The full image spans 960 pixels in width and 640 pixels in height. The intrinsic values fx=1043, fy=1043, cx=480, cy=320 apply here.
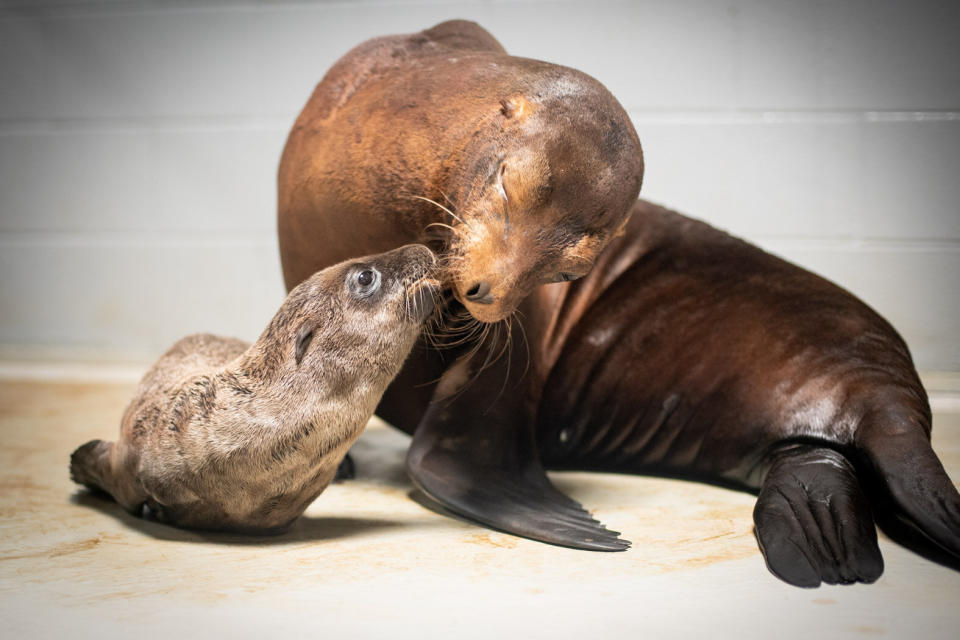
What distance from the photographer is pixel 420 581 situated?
2459mm

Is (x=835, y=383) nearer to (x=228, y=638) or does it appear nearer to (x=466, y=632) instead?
(x=466, y=632)

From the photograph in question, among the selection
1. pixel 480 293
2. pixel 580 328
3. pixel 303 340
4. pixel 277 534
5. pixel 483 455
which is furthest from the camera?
pixel 580 328

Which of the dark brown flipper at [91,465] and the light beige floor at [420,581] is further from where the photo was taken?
the dark brown flipper at [91,465]

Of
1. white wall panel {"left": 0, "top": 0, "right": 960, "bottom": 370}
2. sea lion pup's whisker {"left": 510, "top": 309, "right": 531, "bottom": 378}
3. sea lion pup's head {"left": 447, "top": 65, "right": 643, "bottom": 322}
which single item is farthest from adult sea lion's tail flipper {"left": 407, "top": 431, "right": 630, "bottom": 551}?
white wall panel {"left": 0, "top": 0, "right": 960, "bottom": 370}

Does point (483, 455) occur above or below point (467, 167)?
below

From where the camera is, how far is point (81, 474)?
329cm

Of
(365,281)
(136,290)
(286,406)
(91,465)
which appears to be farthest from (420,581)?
(136,290)

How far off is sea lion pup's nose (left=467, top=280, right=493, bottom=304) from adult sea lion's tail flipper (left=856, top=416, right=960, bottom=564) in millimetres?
1199

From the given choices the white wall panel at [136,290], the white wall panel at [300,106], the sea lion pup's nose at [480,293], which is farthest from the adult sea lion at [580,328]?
the white wall panel at [136,290]

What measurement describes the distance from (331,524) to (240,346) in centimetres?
85

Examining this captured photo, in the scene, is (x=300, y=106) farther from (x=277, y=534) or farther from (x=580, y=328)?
(x=277, y=534)

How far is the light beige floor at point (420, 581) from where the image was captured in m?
2.18

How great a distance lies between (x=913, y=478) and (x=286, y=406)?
167 centimetres

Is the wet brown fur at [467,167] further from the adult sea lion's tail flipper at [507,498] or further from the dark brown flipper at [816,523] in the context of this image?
the dark brown flipper at [816,523]
